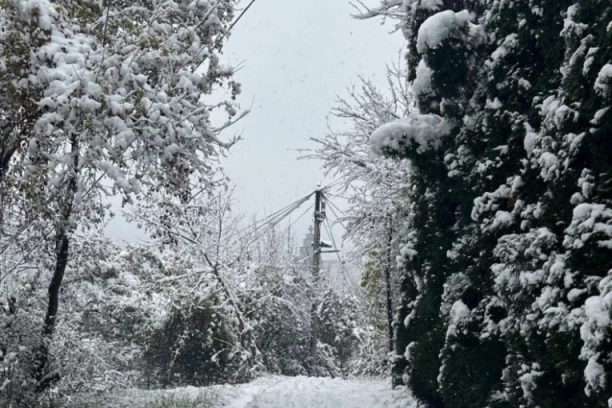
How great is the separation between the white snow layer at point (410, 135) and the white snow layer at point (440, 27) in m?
0.85

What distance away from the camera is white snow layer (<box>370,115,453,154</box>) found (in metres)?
6.40

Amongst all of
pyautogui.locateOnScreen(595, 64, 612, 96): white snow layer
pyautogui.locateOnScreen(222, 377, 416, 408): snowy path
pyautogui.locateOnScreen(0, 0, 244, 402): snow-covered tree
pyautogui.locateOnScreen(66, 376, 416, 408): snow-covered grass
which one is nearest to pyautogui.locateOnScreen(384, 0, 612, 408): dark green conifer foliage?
pyautogui.locateOnScreen(595, 64, 612, 96): white snow layer

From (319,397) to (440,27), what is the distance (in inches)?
226

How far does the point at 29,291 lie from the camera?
Answer: 24.0 ft

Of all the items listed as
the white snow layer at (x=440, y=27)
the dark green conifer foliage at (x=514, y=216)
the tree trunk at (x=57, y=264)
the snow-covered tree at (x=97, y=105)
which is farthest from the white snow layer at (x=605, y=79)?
the tree trunk at (x=57, y=264)

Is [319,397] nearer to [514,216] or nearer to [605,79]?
[514,216]

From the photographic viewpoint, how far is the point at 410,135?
21.1ft

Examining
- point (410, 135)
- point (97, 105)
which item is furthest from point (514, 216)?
point (97, 105)

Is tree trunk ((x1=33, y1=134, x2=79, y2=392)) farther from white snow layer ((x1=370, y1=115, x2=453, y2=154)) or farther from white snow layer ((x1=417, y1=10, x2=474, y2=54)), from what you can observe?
white snow layer ((x1=417, y1=10, x2=474, y2=54))

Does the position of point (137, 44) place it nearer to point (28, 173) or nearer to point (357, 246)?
point (28, 173)

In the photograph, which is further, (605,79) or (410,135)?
(410,135)

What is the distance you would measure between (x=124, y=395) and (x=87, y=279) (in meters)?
2.07

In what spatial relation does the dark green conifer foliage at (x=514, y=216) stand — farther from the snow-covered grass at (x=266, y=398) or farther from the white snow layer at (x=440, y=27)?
the snow-covered grass at (x=266, y=398)

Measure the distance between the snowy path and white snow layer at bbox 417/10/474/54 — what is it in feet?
14.6
